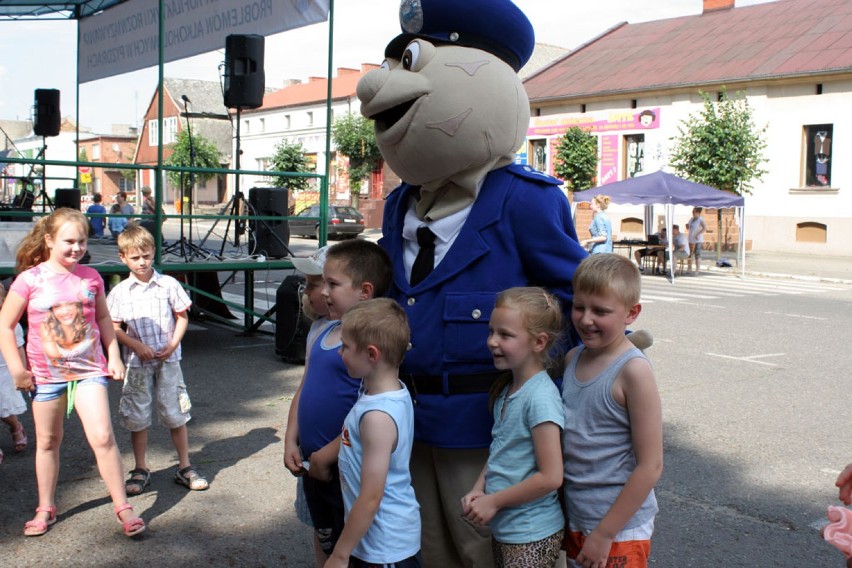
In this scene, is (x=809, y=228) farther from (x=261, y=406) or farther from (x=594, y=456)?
(x=594, y=456)

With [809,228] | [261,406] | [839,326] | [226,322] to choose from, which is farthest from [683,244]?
[261,406]

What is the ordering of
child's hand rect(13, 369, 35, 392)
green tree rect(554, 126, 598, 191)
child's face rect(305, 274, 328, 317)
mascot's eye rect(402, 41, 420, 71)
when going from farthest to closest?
green tree rect(554, 126, 598, 191)
child's hand rect(13, 369, 35, 392)
child's face rect(305, 274, 328, 317)
mascot's eye rect(402, 41, 420, 71)

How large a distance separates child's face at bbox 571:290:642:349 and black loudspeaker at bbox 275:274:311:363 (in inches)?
231

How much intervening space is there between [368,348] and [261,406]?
4.31 meters

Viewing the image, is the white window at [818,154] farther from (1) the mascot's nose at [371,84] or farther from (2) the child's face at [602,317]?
(2) the child's face at [602,317]

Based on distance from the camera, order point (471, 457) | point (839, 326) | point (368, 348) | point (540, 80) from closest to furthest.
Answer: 1. point (368, 348)
2. point (471, 457)
3. point (839, 326)
4. point (540, 80)

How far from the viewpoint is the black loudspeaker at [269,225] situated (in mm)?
9477

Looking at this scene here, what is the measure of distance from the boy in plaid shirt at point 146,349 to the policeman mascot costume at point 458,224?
232cm

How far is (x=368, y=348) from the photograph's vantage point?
8.18 ft

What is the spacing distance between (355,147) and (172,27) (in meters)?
28.3

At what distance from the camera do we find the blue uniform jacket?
259 cm

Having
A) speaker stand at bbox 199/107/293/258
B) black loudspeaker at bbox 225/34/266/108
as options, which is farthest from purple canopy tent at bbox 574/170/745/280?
black loudspeaker at bbox 225/34/266/108

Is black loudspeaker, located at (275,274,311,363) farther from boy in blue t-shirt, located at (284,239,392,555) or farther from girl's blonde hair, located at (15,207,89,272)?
boy in blue t-shirt, located at (284,239,392,555)

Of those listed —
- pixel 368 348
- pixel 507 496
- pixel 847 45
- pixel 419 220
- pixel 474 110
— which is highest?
pixel 847 45
